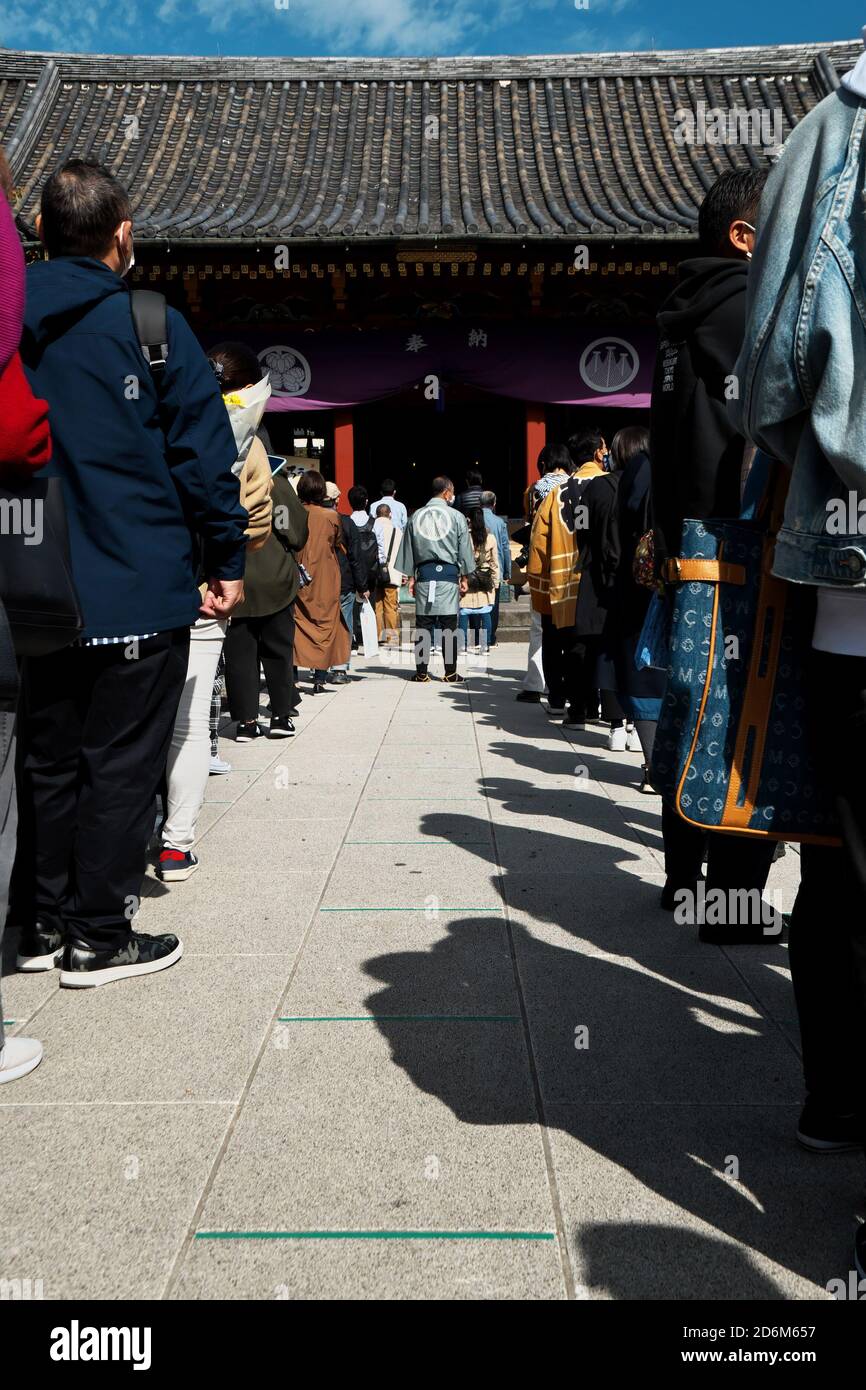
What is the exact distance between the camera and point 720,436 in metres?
3.14

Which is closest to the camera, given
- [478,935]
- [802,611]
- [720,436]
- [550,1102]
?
[802,611]

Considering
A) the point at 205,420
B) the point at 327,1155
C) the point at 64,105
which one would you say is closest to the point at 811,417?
the point at 327,1155

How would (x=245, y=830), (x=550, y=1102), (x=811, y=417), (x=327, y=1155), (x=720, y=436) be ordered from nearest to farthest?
1. (x=811, y=417)
2. (x=327, y=1155)
3. (x=550, y=1102)
4. (x=720, y=436)
5. (x=245, y=830)

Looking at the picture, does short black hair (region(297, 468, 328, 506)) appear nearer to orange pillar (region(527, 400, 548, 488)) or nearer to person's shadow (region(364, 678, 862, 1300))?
person's shadow (region(364, 678, 862, 1300))

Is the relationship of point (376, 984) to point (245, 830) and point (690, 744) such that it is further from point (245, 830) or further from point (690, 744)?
point (245, 830)

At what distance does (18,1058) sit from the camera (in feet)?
8.54

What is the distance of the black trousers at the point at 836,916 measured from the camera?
1787 millimetres

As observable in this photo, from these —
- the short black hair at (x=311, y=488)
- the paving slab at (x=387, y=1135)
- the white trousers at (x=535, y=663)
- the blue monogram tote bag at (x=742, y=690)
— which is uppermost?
the short black hair at (x=311, y=488)

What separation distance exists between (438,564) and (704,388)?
7649 millimetres

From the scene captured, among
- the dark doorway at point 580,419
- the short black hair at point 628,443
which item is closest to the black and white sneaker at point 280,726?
the short black hair at point 628,443

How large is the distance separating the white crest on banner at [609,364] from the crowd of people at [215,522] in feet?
30.7

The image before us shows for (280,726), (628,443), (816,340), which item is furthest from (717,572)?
(280,726)

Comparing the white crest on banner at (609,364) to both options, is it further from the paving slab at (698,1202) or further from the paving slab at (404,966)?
the paving slab at (698,1202)

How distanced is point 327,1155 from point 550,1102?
509 millimetres
